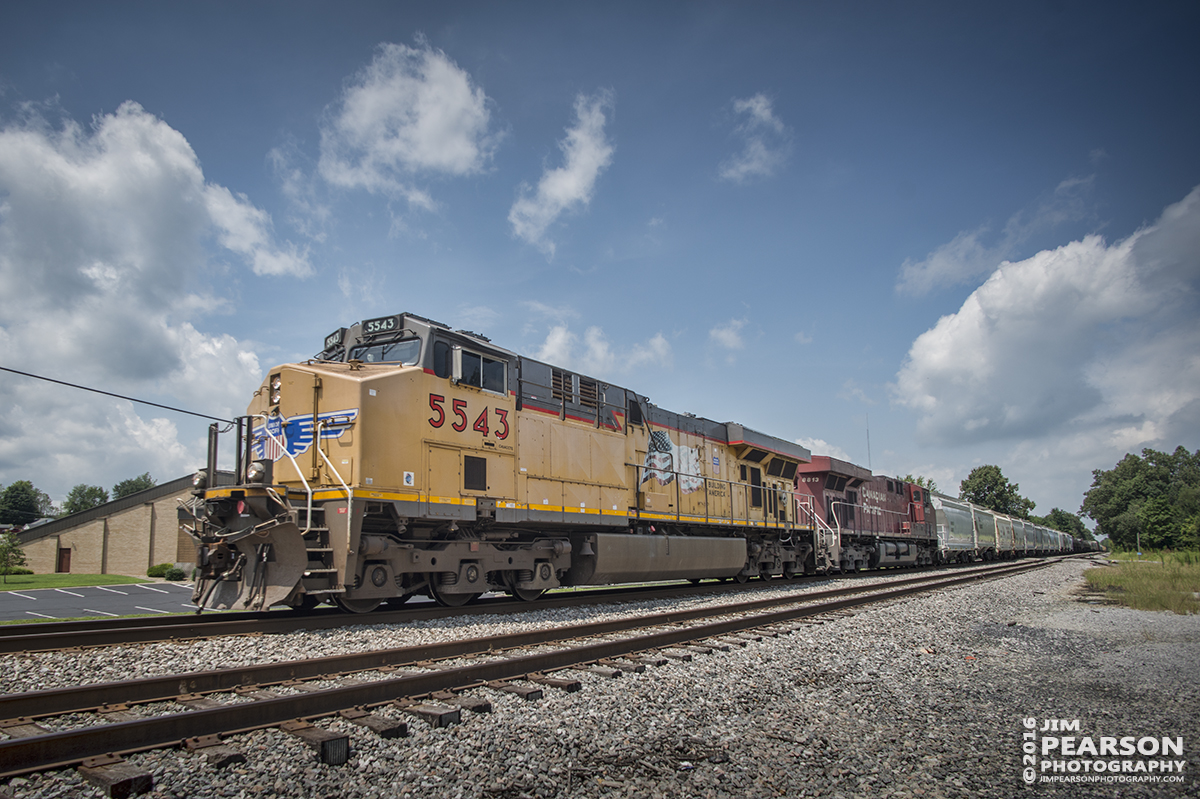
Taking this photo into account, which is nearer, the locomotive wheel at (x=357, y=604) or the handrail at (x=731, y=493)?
the locomotive wheel at (x=357, y=604)

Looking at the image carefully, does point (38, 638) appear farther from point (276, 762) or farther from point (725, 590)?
point (725, 590)

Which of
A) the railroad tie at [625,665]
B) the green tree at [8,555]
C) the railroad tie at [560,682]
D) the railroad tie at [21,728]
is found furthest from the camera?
the green tree at [8,555]

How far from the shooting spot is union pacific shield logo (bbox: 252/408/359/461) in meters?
8.12

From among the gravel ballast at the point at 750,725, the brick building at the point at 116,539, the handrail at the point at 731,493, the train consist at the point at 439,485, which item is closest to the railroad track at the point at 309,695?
the gravel ballast at the point at 750,725

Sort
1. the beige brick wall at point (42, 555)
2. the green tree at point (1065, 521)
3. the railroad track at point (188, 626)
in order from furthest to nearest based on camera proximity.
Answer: the green tree at point (1065, 521) → the beige brick wall at point (42, 555) → the railroad track at point (188, 626)

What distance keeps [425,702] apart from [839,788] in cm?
267

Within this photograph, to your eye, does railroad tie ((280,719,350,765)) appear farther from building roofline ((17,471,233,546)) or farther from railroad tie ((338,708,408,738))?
building roofline ((17,471,233,546))

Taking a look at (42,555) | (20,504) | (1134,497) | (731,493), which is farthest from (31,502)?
(1134,497)

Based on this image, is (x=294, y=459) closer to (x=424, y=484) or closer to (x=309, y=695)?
(x=424, y=484)

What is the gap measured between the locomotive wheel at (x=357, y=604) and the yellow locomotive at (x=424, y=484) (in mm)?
19

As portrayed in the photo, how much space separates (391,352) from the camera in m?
9.00

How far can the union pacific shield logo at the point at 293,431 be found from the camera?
8125 mm

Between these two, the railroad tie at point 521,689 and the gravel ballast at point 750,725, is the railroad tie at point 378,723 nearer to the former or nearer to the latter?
the gravel ballast at point 750,725

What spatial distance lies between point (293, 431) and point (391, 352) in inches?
64.7
